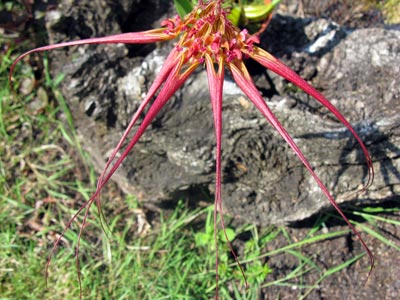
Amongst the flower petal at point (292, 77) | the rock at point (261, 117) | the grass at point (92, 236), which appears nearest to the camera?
→ the flower petal at point (292, 77)

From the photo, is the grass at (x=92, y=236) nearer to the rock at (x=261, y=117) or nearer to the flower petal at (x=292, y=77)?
the rock at (x=261, y=117)

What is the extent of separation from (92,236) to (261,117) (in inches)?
38.2

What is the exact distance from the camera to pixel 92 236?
1997mm

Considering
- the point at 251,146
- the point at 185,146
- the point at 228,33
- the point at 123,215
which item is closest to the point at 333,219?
the point at 251,146

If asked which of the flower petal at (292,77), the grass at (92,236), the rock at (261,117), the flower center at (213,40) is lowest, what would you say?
the grass at (92,236)

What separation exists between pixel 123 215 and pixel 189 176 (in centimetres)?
47

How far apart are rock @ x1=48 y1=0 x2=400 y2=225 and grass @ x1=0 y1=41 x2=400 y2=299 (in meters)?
0.19

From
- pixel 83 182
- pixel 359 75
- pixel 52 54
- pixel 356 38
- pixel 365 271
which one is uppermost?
pixel 52 54

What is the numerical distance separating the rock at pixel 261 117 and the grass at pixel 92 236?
0.19 metres

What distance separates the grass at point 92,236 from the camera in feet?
5.89

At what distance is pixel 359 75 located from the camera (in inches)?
60.8

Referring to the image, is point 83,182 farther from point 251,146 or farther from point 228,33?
point 228,33

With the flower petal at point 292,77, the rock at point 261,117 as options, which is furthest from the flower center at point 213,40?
the rock at point 261,117

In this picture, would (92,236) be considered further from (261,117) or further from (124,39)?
(124,39)
